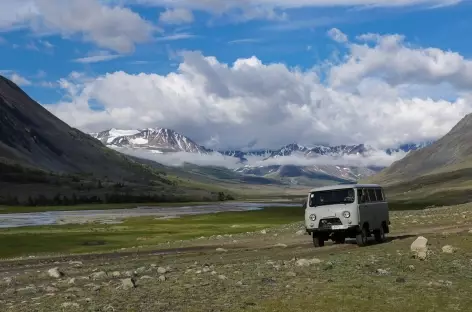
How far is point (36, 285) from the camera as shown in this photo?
2433 centimetres

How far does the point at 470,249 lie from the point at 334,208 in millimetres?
8372

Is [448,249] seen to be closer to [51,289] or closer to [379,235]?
[379,235]

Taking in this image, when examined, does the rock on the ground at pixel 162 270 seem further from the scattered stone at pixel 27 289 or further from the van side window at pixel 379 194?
the van side window at pixel 379 194

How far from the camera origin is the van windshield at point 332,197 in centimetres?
3706

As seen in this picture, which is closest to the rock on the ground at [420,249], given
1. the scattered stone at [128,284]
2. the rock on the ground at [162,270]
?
the rock on the ground at [162,270]

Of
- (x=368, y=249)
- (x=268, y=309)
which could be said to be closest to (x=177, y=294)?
(x=268, y=309)

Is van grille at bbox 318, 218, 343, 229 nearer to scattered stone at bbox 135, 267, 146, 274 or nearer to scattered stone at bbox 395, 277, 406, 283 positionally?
scattered stone at bbox 135, 267, 146, 274

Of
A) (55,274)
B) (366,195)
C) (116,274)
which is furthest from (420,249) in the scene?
(55,274)

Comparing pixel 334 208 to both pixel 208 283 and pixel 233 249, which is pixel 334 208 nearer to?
pixel 233 249

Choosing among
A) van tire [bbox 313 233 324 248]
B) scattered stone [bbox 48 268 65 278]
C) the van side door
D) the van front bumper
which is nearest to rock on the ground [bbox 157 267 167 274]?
scattered stone [bbox 48 268 65 278]

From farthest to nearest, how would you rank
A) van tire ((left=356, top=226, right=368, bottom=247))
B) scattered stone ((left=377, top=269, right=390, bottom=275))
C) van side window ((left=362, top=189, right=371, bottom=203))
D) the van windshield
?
A: van side window ((left=362, top=189, right=371, bottom=203)) → the van windshield → van tire ((left=356, top=226, right=368, bottom=247)) → scattered stone ((left=377, top=269, right=390, bottom=275))

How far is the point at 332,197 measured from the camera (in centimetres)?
3778

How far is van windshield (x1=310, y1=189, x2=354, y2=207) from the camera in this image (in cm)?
3706

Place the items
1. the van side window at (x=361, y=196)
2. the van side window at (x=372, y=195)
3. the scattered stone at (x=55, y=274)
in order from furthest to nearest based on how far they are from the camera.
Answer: the van side window at (x=372, y=195)
the van side window at (x=361, y=196)
the scattered stone at (x=55, y=274)
